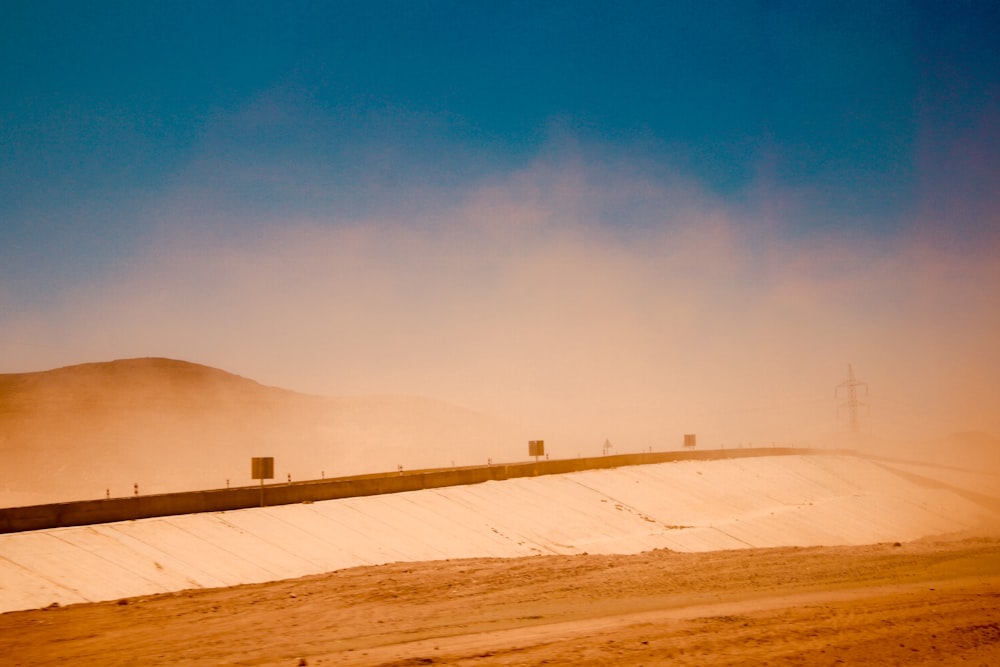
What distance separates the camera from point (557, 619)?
16312 mm

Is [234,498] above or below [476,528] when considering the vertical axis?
above

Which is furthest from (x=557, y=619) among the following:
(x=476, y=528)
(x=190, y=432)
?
(x=190, y=432)

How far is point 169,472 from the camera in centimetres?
8450

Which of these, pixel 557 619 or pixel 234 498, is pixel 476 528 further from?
pixel 557 619

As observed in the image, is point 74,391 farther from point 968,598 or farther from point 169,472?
point 968,598

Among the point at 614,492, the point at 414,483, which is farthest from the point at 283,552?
the point at 614,492

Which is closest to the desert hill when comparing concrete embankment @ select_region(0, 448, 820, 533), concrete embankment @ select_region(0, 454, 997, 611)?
concrete embankment @ select_region(0, 448, 820, 533)

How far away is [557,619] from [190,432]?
108 m

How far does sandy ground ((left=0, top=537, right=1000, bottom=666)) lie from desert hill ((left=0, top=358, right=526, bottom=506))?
51032 millimetres

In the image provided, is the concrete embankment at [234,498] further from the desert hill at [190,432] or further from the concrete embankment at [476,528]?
the desert hill at [190,432]

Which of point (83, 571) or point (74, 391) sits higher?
point (74, 391)

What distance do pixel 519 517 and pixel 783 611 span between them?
18.0m

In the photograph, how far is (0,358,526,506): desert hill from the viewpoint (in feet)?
263

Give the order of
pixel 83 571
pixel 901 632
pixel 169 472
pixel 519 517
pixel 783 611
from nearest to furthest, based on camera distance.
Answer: pixel 901 632 → pixel 783 611 → pixel 83 571 → pixel 519 517 → pixel 169 472
